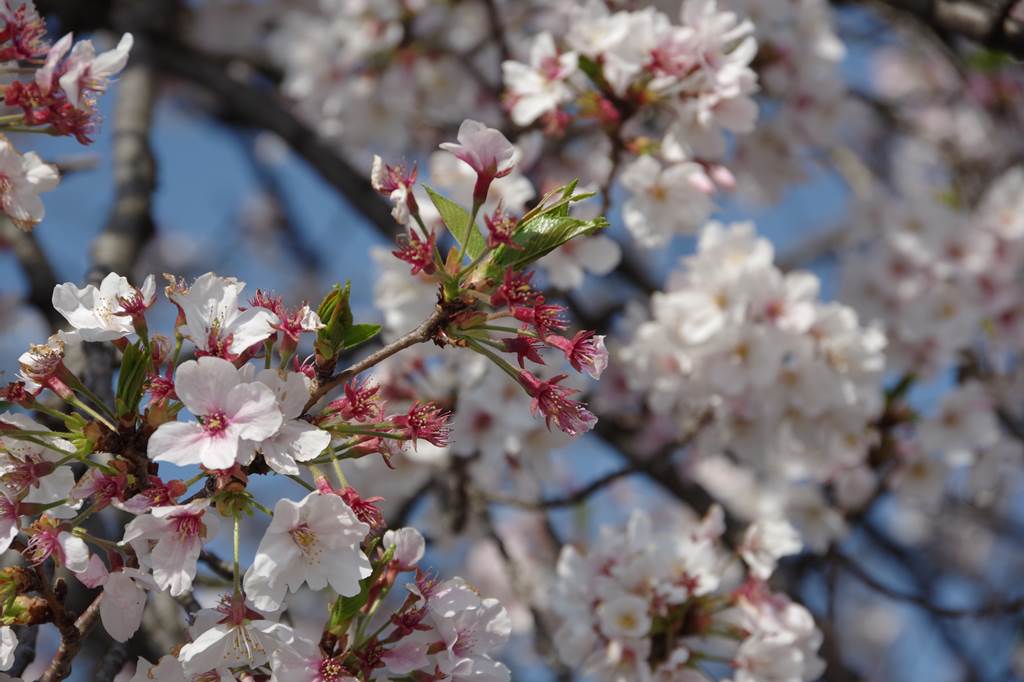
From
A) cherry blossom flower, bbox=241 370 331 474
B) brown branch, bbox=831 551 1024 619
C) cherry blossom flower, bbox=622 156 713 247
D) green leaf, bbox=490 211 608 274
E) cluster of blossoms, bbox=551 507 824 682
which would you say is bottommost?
brown branch, bbox=831 551 1024 619

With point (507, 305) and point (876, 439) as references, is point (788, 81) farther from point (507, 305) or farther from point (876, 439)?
point (507, 305)

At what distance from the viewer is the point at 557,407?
154cm

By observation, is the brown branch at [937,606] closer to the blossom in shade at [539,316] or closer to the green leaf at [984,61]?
the blossom in shade at [539,316]

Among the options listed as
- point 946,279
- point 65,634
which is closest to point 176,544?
point 65,634

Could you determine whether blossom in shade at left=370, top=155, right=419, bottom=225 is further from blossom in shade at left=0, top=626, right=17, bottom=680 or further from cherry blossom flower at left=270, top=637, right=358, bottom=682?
blossom in shade at left=0, top=626, right=17, bottom=680

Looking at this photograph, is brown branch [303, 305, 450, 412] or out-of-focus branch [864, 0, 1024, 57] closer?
brown branch [303, 305, 450, 412]

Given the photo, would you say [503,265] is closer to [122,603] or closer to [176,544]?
[176,544]

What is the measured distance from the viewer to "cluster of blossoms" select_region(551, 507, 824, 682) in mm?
2230

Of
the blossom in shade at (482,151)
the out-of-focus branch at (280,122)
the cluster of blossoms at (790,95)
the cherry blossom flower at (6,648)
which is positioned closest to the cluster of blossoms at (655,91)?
the cluster of blossoms at (790,95)

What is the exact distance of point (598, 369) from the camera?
151 centimetres

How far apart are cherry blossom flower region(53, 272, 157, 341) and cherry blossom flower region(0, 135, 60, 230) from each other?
0.93 feet

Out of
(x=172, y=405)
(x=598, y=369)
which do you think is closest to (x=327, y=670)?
(x=172, y=405)

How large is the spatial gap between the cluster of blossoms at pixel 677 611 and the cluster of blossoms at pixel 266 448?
2.33 feet

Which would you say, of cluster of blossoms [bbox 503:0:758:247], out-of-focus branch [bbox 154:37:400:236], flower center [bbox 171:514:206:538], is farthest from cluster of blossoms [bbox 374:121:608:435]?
out-of-focus branch [bbox 154:37:400:236]
